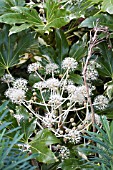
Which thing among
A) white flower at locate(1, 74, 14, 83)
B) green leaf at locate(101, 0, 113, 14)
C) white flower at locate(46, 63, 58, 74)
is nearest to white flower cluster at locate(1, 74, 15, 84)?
white flower at locate(1, 74, 14, 83)

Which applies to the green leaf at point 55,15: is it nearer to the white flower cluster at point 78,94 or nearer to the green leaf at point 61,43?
the green leaf at point 61,43

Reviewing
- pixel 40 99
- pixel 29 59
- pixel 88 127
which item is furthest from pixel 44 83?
pixel 29 59

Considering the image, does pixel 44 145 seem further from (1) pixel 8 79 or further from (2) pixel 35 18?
(2) pixel 35 18

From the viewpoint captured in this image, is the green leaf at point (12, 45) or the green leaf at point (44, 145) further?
the green leaf at point (12, 45)

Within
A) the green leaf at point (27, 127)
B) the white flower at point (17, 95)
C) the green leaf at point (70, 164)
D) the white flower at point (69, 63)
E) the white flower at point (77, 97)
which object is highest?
the white flower at point (69, 63)

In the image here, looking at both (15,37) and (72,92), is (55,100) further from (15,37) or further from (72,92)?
(15,37)

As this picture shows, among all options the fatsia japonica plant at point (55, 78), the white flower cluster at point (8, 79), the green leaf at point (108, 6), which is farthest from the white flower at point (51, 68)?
the green leaf at point (108, 6)

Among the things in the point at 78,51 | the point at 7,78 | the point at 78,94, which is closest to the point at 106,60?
the point at 78,51

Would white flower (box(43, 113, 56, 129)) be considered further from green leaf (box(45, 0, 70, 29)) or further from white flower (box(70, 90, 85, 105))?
green leaf (box(45, 0, 70, 29))
